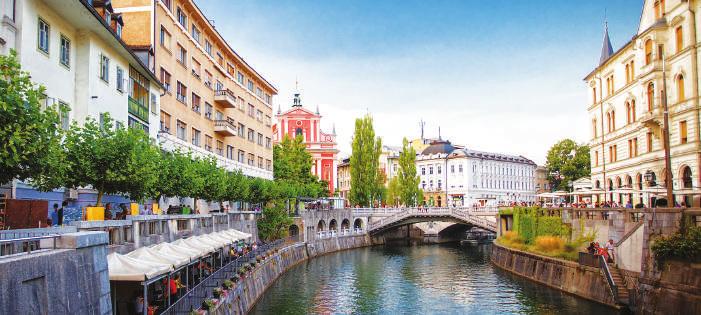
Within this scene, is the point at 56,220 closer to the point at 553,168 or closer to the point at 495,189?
the point at 553,168

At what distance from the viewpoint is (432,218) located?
275 ft

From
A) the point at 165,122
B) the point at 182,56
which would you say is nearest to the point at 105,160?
the point at 165,122

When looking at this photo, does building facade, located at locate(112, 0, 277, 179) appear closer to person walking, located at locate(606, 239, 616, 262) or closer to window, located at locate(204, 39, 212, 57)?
window, located at locate(204, 39, 212, 57)

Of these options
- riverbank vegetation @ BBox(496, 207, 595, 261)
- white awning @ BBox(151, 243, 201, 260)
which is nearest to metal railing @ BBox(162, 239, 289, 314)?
white awning @ BBox(151, 243, 201, 260)

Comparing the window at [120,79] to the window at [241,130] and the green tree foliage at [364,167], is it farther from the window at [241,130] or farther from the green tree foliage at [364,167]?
the green tree foliage at [364,167]

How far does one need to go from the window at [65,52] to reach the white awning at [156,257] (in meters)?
12.9

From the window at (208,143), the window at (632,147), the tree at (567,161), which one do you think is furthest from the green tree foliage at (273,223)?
the tree at (567,161)

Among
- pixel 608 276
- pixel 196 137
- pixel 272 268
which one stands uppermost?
pixel 196 137

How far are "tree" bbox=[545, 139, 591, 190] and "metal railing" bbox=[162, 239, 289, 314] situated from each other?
66460 millimetres

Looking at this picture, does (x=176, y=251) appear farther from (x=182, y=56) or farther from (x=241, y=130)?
(x=241, y=130)

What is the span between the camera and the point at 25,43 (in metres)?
24.5

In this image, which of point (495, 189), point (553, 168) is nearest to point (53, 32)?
point (553, 168)

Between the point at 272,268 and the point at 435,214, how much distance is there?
1618 inches

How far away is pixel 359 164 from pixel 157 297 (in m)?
74.1
